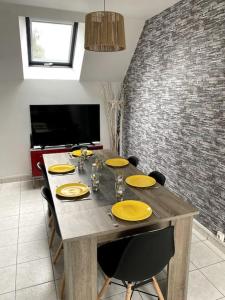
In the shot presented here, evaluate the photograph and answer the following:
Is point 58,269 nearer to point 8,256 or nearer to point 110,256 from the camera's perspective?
point 8,256

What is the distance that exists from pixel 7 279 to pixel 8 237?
2.17 ft

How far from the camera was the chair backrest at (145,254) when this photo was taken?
4.62 ft

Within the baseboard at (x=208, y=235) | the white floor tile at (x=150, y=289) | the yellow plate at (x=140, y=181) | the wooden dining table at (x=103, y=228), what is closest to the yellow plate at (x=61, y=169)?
the wooden dining table at (x=103, y=228)

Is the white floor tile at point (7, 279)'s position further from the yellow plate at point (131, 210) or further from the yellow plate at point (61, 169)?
the yellow plate at point (131, 210)

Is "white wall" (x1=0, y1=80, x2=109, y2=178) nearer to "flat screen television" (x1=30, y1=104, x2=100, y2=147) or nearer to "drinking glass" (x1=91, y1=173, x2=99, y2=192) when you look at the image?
"flat screen television" (x1=30, y1=104, x2=100, y2=147)

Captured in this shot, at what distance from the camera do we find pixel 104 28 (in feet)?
6.19

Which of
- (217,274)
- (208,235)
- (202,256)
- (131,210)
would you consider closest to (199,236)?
(208,235)

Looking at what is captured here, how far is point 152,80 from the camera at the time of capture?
144 inches

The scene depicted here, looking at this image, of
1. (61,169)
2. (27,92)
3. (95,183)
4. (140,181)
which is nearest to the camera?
(95,183)

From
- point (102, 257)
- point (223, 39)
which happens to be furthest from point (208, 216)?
point (223, 39)

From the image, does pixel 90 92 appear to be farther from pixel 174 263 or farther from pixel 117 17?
pixel 174 263

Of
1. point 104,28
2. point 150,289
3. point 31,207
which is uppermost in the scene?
point 104,28

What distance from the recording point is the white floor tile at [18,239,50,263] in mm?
2387

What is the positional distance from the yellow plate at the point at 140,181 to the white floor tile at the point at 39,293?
1.11 m
